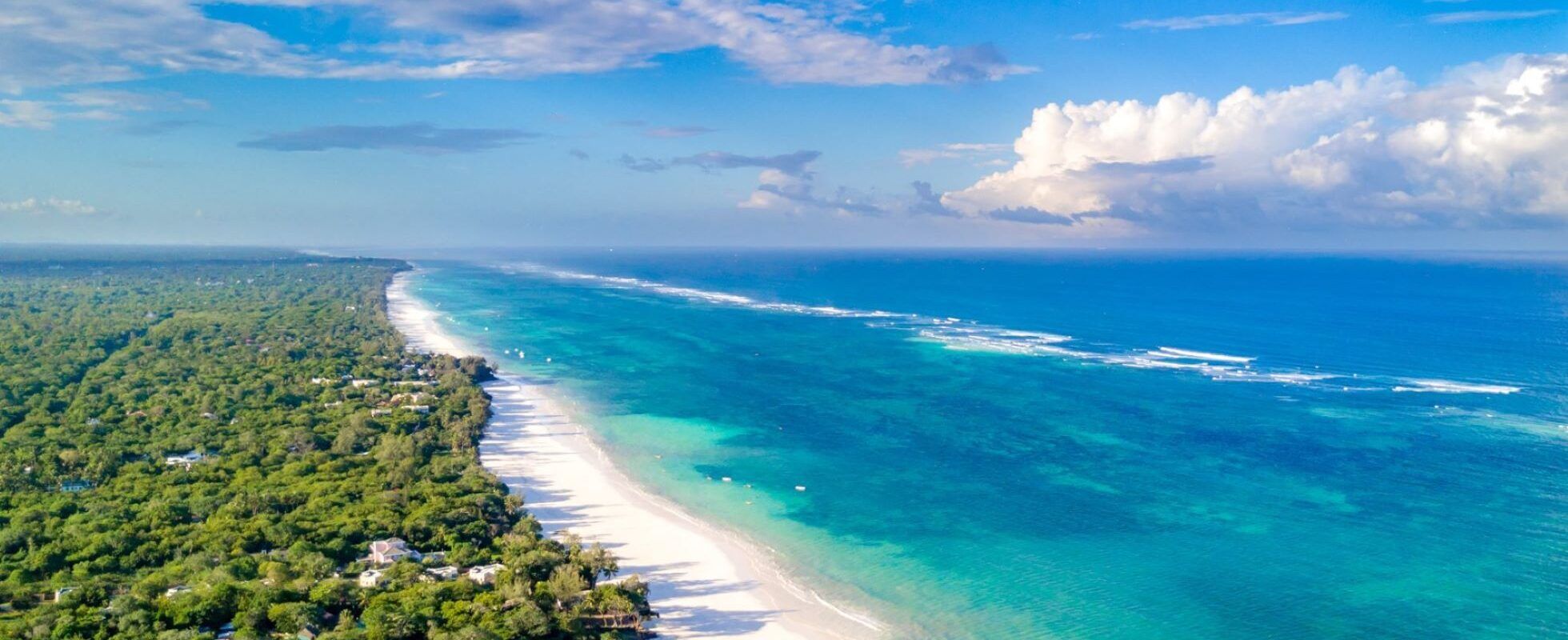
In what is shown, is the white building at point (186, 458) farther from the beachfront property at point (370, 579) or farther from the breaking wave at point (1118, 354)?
the breaking wave at point (1118, 354)

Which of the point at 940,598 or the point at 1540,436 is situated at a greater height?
the point at 1540,436

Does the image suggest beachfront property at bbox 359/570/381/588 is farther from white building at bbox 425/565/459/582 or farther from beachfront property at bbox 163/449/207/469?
beachfront property at bbox 163/449/207/469

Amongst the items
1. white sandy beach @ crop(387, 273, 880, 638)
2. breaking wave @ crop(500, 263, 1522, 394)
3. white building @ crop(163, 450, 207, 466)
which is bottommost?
white sandy beach @ crop(387, 273, 880, 638)

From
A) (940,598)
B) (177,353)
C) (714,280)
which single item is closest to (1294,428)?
(940,598)

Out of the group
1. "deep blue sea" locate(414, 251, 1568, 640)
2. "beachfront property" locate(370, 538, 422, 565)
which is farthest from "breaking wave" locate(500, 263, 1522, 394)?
"beachfront property" locate(370, 538, 422, 565)

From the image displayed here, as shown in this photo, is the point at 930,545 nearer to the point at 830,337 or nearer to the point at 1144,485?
the point at 1144,485

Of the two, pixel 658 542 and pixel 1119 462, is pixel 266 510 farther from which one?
pixel 1119 462

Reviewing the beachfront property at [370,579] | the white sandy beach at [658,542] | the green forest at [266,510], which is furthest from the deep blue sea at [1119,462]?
the beachfront property at [370,579]
